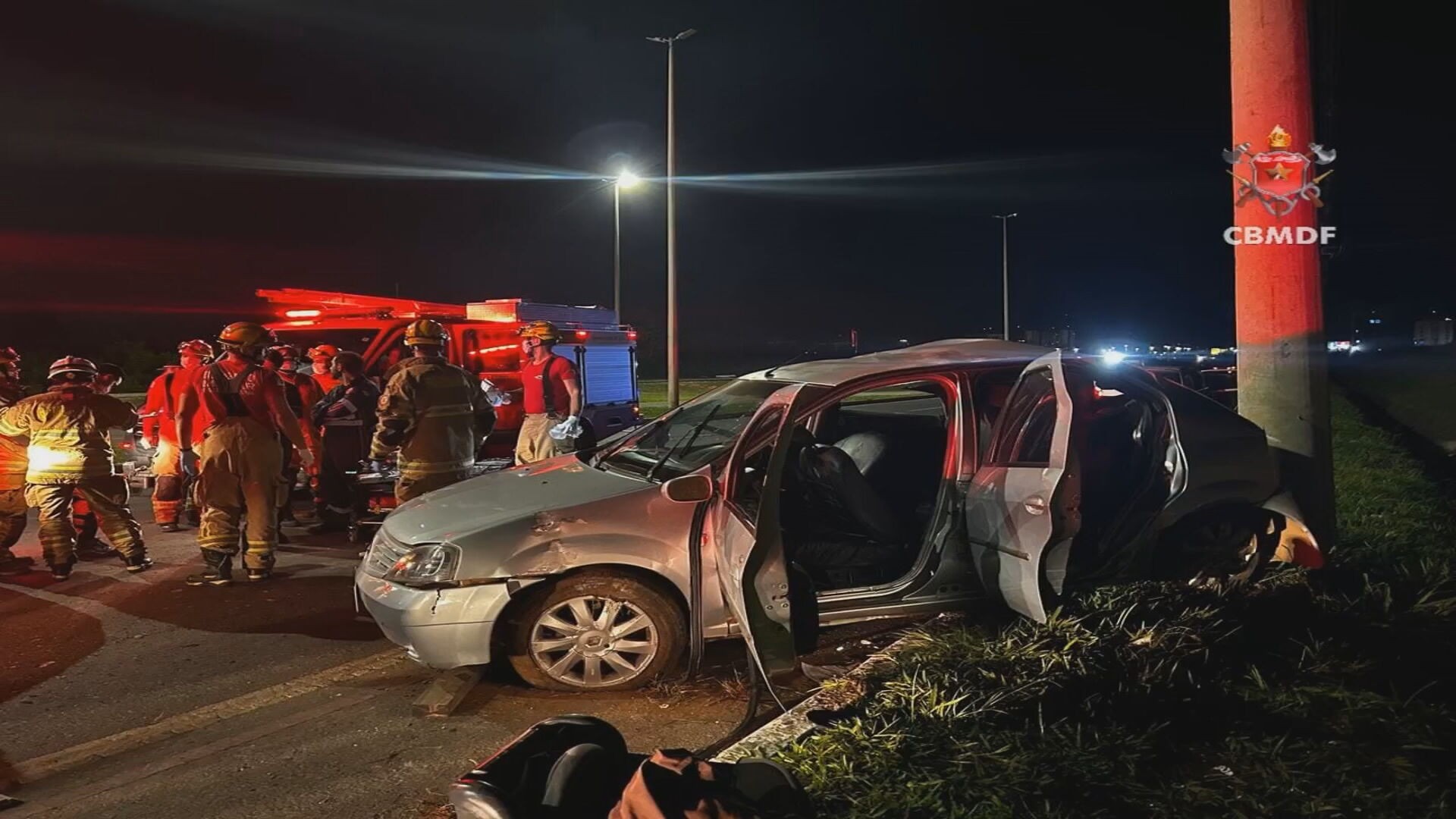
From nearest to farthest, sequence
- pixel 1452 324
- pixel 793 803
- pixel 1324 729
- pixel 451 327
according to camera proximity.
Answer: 1. pixel 793 803
2. pixel 1324 729
3. pixel 451 327
4. pixel 1452 324

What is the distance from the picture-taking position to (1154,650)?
404 cm

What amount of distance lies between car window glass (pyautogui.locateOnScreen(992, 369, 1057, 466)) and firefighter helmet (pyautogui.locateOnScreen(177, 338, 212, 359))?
306 inches

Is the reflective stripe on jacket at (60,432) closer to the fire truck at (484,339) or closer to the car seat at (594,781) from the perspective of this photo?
the fire truck at (484,339)

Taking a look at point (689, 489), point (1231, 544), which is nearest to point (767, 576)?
point (689, 489)

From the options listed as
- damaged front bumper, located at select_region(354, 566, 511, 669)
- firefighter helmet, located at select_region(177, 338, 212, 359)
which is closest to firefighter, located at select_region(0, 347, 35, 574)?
firefighter helmet, located at select_region(177, 338, 212, 359)

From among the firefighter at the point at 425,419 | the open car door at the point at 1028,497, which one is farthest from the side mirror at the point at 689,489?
the firefighter at the point at 425,419

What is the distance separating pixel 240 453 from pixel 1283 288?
21.3 feet

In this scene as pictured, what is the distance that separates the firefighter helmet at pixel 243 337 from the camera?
22.3 feet

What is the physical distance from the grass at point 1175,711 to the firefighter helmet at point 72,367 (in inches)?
243

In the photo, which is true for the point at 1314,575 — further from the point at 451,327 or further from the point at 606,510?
the point at 451,327

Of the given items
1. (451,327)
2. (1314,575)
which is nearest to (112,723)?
(1314,575)

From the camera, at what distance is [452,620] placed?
4176 mm

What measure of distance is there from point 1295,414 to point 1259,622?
5.35 feet

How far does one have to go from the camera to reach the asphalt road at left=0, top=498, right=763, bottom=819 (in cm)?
356
